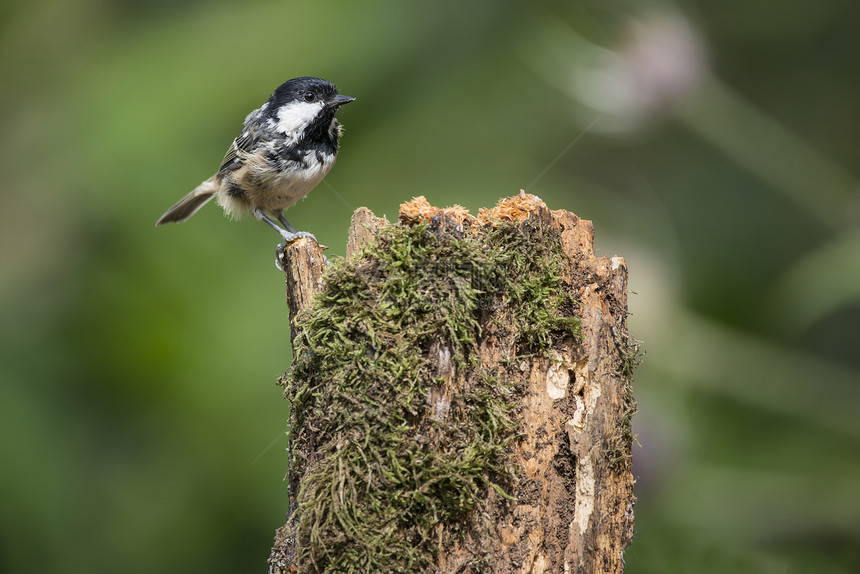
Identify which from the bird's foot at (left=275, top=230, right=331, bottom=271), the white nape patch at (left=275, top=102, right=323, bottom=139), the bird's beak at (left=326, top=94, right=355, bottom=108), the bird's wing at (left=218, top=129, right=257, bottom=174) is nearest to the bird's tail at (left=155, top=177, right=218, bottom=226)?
the bird's wing at (left=218, top=129, right=257, bottom=174)

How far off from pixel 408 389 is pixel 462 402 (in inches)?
5.6

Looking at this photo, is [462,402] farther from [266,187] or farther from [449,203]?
[449,203]

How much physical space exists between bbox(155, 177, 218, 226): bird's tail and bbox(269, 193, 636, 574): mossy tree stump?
97.5 inches

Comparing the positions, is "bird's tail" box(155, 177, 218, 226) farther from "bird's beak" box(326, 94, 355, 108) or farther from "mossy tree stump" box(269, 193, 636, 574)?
"mossy tree stump" box(269, 193, 636, 574)

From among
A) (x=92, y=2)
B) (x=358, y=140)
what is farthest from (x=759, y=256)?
(x=92, y=2)

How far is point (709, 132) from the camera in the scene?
4.40 metres

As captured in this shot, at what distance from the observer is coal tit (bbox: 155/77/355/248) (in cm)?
344

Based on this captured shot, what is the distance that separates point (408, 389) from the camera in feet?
6.01

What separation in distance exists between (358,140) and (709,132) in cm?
274

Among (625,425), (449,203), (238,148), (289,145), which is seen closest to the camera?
(625,425)

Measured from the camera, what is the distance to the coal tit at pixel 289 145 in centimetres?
344

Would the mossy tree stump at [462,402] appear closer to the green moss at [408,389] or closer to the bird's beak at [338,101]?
the green moss at [408,389]

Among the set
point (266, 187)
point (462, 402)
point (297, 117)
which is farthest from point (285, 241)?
point (462, 402)

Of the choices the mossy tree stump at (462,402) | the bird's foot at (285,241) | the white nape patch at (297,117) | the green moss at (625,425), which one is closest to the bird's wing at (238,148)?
the white nape patch at (297,117)
